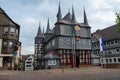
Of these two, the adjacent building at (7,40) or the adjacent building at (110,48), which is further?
the adjacent building at (110,48)

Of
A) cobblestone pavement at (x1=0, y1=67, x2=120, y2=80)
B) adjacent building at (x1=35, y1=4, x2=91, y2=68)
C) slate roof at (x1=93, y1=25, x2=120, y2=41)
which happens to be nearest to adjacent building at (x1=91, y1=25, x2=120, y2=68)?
slate roof at (x1=93, y1=25, x2=120, y2=41)

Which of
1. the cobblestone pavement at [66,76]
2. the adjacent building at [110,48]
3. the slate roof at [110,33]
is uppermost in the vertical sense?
the slate roof at [110,33]

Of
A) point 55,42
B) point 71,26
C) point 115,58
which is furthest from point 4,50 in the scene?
point 115,58

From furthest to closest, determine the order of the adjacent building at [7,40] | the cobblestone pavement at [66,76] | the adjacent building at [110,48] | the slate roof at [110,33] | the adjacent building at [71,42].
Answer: the slate roof at [110,33] < the adjacent building at [110,48] < the adjacent building at [71,42] < the adjacent building at [7,40] < the cobblestone pavement at [66,76]

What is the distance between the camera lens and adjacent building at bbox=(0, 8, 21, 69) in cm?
3369

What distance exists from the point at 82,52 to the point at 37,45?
163ft

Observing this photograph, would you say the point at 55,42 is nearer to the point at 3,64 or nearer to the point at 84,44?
the point at 84,44

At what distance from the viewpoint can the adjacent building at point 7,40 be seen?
33688 millimetres

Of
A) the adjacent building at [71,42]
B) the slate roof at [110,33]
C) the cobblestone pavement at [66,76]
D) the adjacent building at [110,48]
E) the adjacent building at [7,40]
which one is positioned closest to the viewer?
the cobblestone pavement at [66,76]

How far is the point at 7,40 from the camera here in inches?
1346

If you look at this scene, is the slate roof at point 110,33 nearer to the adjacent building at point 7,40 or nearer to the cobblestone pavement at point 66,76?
the adjacent building at point 7,40

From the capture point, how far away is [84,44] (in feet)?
148

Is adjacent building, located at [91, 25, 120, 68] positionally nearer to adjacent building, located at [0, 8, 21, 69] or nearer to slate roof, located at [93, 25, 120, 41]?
slate roof, located at [93, 25, 120, 41]

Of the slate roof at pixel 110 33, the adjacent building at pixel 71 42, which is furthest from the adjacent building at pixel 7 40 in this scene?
the slate roof at pixel 110 33
